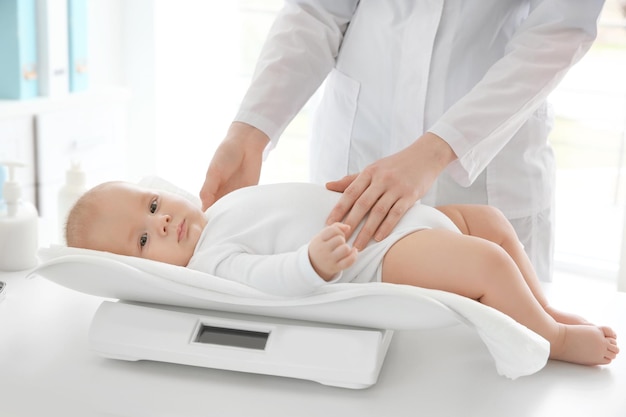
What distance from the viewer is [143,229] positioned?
4.28ft

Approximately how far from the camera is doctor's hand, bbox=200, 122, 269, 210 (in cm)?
151

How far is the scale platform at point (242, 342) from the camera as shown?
1.00 metres

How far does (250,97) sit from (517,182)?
21.1 inches

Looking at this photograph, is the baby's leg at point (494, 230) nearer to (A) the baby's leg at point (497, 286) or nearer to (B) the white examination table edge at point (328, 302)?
(A) the baby's leg at point (497, 286)

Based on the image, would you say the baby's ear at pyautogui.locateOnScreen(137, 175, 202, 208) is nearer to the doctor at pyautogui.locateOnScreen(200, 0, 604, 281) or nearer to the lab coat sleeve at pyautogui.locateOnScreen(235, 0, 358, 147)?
the doctor at pyautogui.locateOnScreen(200, 0, 604, 281)

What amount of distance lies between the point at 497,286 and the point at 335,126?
0.70 meters

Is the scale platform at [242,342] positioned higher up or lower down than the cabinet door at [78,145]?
higher up

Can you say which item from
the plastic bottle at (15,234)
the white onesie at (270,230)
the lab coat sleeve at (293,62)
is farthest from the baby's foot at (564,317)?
the plastic bottle at (15,234)

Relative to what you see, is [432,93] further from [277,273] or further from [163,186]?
[277,273]

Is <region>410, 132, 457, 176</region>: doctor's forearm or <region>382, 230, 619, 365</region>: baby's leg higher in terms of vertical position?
<region>410, 132, 457, 176</region>: doctor's forearm

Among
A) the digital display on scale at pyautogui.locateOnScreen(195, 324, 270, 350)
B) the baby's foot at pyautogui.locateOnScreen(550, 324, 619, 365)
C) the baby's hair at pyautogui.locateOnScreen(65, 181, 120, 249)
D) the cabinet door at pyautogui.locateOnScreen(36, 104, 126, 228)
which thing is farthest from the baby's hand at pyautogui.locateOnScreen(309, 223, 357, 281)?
the cabinet door at pyautogui.locateOnScreen(36, 104, 126, 228)

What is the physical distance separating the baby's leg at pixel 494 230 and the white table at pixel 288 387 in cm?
15

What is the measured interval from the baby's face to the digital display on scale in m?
0.22

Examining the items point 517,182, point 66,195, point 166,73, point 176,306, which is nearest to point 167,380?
point 176,306
